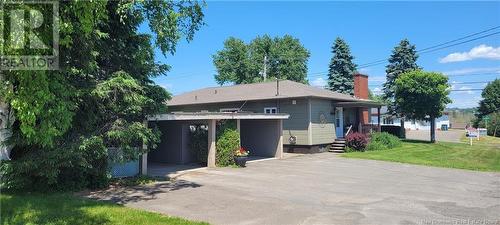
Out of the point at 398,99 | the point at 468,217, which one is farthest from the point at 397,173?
the point at 398,99

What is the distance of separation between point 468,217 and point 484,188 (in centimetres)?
488

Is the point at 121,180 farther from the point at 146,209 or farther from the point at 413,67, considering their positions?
the point at 413,67

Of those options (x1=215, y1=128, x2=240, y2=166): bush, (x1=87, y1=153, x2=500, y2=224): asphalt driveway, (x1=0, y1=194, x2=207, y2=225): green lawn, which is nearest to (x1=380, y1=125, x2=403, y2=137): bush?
(x1=87, y1=153, x2=500, y2=224): asphalt driveway

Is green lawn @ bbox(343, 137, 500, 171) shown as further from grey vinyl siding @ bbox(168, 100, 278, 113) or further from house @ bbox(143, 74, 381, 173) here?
grey vinyl siding @ bbox(168, 100, 278, 113)

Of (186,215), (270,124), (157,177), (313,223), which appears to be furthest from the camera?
(270,124)

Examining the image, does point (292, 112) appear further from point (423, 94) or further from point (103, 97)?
A: point (103, 97)

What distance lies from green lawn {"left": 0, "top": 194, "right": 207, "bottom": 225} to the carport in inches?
176

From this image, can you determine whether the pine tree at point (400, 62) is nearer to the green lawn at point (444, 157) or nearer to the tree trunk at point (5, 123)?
the green lawn at point (444, 157)

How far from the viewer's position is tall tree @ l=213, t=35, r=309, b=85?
171ft

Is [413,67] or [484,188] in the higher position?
[413,67]

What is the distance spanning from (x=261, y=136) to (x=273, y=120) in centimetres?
123

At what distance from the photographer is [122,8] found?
1029 centimetres

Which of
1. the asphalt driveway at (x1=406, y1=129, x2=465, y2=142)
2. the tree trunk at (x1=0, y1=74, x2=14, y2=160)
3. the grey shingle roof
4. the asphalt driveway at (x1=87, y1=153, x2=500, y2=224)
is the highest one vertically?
the grey shingle roof

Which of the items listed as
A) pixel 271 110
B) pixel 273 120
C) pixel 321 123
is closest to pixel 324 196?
pixel 273 120
